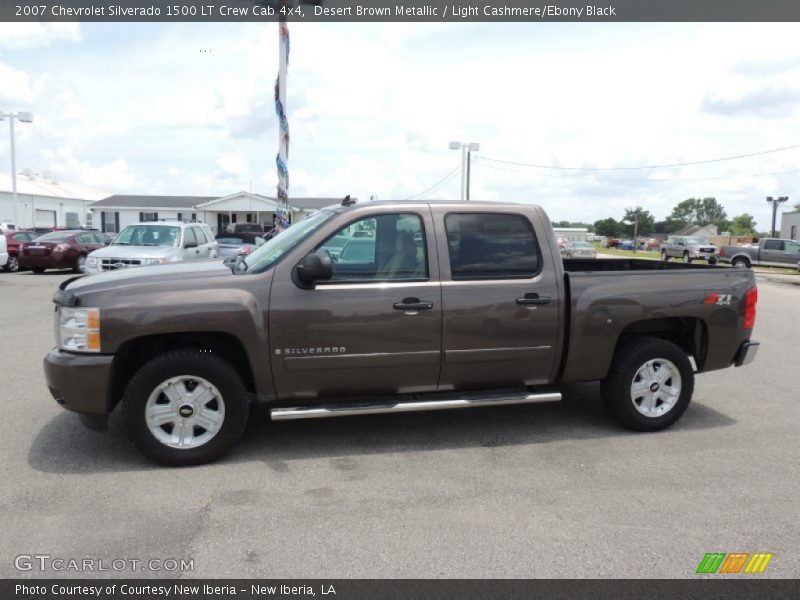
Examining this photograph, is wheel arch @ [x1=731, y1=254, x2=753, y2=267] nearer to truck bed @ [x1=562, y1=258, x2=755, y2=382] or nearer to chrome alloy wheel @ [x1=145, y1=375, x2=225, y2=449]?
truck bed @ [x1=562, y1=258, x2=755, y2=382]

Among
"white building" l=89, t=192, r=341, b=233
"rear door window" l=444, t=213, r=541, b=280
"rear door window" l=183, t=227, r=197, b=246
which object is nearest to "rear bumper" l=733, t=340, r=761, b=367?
"rear door window" l=444, t=213, r=541, b=280

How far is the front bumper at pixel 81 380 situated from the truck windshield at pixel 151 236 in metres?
9.76

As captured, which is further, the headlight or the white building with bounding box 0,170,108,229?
the white building with bounding box 0,170,108,229

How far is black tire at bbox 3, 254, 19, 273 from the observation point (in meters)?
20.4

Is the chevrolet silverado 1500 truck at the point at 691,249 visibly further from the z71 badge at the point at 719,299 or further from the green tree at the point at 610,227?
the green tree at the point at 610,227

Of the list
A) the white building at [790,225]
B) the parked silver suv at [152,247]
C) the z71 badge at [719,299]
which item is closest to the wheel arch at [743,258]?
the parked silver suv at [152,247]

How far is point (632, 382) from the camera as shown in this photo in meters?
4.89

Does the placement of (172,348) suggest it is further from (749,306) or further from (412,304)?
(749,306)

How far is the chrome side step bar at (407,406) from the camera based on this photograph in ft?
13.9

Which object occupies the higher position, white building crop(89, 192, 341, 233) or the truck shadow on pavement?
white building crop(89, 192, 341, 233)

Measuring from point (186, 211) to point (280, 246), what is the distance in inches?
2032
